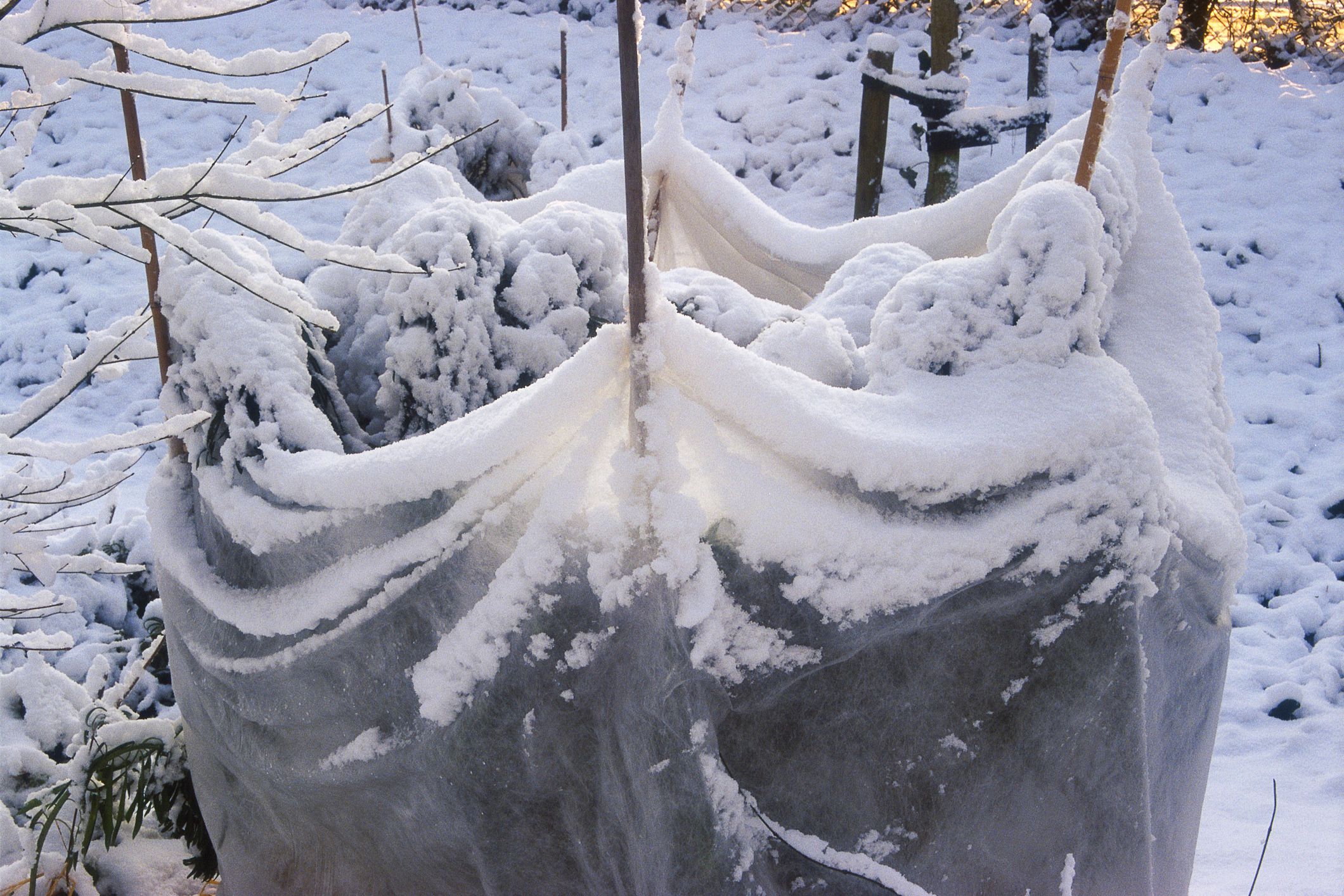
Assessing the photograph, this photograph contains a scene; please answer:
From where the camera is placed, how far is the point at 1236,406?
145 inches

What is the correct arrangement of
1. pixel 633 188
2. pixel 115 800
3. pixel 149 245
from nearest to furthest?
pixel 633 188 < pixel 149 245 < pixel 115 800

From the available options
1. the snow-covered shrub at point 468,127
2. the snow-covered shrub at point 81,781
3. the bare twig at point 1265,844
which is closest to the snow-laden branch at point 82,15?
the snow-covered shrub at point 81,781

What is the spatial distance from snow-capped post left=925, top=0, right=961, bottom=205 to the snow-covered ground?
2.03 feet

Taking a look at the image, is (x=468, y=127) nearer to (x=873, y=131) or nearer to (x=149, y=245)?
(x=873, y=131)

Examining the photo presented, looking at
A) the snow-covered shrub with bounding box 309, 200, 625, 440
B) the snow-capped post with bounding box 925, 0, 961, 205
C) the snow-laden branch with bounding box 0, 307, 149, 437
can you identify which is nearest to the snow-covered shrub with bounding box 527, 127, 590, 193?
the snow-capped post with bounding box 925, 0, 961, 205

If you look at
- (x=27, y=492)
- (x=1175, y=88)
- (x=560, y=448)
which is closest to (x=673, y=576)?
(x=560, y=448)

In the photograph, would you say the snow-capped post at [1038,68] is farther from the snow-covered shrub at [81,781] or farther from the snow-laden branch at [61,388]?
the snow-covered shrub at [81,781]

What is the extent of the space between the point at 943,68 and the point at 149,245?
332 centimetres

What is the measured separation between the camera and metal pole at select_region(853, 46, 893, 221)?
4.05 metres

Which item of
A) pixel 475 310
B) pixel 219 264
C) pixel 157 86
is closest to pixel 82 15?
pixel 157 86

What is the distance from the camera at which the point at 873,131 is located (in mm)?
4207

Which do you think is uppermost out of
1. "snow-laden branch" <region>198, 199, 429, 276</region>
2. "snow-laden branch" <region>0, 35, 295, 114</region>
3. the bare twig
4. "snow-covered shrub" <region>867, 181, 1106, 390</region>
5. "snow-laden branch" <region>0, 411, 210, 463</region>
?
"snow-laden branch" <region>0, 35, 295, 114</region>

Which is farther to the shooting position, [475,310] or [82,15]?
A: [475,310]

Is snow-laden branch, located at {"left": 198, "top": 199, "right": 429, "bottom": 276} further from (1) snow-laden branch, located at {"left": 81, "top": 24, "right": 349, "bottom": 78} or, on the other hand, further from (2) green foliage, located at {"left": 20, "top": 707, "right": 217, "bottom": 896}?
(2) green foliage, located at {"left": 20, "top": 707, "right": 217, "bottom": 896}
